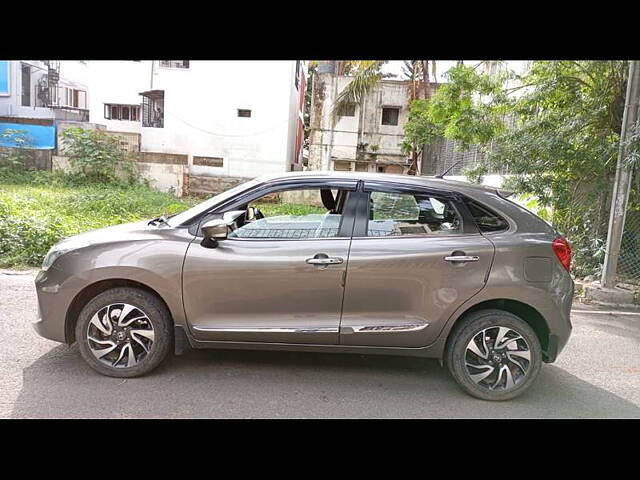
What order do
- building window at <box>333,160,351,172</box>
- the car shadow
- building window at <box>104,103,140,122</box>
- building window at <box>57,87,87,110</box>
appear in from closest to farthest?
the car shadow < building window at <box>333,160,351,172</box> < building window at <box>104,103,140,122</box> < building window at <box>57,87,87,110</box>

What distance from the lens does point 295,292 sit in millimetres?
3568

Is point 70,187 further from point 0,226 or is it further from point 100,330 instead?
point 100,330

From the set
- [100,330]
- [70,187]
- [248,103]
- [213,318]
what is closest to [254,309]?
[213,318]

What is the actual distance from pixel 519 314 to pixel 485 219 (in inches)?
31.3

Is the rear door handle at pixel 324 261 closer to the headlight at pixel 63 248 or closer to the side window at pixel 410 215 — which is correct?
the side window at pixel 410 215

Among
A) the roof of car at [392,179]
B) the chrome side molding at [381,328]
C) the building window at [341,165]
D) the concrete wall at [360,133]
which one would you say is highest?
the concrete wall at [360,133]

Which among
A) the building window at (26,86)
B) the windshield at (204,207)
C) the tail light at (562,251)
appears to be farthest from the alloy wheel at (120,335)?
the building window at (26,86)

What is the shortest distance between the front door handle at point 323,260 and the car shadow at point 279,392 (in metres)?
0.98

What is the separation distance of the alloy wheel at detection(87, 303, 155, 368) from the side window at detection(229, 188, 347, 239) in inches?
38.0

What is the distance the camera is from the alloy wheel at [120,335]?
3.62m

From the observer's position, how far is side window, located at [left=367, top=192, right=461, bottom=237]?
12.2 ft

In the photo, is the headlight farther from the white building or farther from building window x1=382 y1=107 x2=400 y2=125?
building window x1=382 y1=107 x2=400 y2=125

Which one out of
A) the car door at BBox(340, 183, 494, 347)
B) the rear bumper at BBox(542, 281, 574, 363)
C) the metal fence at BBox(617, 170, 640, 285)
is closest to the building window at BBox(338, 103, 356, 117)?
the metal fence at BBox(617, 170, 640, 285)

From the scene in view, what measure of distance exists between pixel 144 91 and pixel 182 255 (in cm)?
2072
